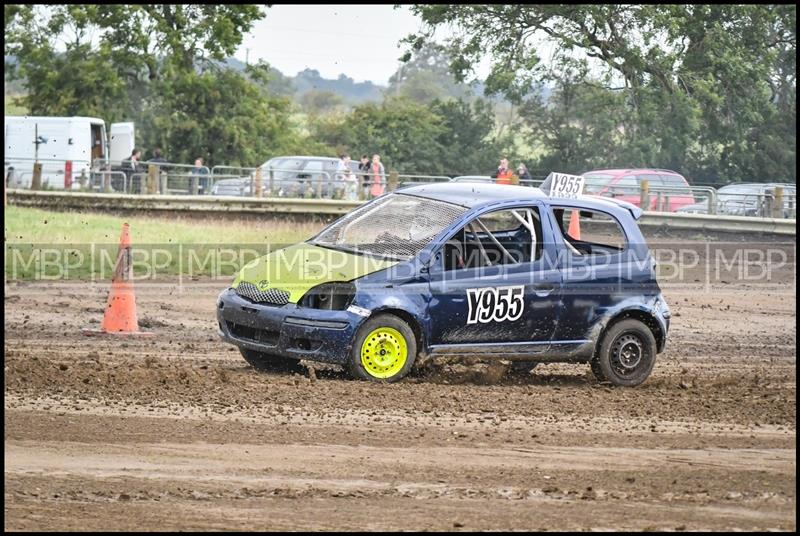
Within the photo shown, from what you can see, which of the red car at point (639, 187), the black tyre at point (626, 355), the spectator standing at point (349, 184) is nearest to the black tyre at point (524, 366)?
the black tyre at point (626, 355)

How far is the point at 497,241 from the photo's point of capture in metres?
10.6

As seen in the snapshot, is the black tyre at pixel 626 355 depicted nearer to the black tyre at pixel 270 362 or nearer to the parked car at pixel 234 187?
the black tyre at pixel 270 362

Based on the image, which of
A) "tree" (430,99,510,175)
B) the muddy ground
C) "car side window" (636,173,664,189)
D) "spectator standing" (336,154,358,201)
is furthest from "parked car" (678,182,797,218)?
the muddy ground

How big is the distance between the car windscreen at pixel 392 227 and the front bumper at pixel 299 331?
0.82m

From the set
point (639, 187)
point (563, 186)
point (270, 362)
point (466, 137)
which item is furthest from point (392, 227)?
point (466, 137)

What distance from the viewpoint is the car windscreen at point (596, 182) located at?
97.7ft

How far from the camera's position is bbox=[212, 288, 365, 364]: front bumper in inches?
384

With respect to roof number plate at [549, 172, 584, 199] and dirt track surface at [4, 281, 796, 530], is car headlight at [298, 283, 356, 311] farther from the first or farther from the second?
roof number plate at [549, 172, 584, 199]

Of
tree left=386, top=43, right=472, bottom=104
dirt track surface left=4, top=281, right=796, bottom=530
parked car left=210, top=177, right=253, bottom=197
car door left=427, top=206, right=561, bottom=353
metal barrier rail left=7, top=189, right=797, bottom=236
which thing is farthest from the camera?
tree left=386, top=43, right=472, bottom=104

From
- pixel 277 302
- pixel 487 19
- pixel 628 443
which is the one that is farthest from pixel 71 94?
pixel 628 443

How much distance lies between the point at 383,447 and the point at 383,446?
0.09ft

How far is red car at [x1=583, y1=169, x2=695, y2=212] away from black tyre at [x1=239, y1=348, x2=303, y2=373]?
1922 centimetres

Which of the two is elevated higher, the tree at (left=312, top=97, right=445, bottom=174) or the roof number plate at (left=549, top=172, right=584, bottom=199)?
the tree at (left=312, top=97, right=445, bottom=174)

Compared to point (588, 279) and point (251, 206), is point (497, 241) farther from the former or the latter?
point (251, 206)
